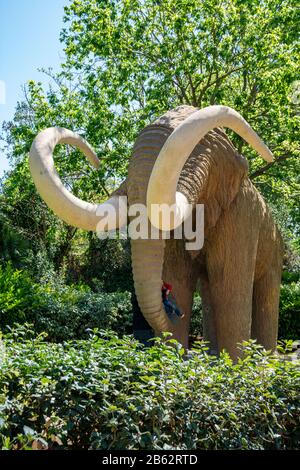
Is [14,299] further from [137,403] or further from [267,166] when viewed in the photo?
[267,166]

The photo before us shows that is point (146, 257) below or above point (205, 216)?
below

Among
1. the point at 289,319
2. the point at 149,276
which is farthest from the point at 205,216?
the point at 289,319

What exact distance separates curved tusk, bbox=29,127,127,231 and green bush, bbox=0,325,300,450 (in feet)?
3.51

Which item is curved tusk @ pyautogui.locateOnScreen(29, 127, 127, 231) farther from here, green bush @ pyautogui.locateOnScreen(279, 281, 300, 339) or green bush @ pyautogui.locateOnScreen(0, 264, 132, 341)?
green bush @ pyautogui.locateOnScreen(279, 281, 300, 339)

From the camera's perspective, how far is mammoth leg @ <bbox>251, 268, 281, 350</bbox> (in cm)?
626

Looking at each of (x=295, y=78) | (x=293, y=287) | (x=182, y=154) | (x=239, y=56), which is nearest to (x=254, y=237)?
(x=182, y=154)

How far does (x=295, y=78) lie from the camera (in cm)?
953

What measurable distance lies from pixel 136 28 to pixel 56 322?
5.36 meters

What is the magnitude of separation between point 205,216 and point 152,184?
1.33 m

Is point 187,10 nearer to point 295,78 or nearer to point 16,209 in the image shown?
point 295,78

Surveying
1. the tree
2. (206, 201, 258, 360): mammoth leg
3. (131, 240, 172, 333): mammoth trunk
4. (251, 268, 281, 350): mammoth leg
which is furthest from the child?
the tree

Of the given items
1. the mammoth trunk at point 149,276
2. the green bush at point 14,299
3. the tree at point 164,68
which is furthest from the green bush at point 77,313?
the mammoth trunk at point 149,276

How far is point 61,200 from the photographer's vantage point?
424 cm
